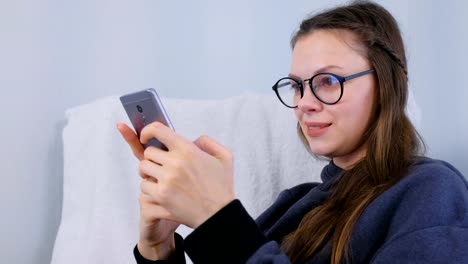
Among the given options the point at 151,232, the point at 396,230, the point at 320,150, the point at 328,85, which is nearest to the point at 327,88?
the point at 328,85

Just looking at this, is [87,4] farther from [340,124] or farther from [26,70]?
[340,124]

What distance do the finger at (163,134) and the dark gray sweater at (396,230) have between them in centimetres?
10

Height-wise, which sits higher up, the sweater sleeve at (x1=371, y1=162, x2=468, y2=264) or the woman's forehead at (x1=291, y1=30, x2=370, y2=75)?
the woman's forehead at (x1=291, y1=30, x2=370, y2=75)

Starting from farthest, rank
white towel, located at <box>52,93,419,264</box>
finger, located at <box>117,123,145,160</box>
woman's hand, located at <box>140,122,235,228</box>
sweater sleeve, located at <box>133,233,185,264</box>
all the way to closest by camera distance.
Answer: white towel, located at <box>52,93,419,264</box> < sweater sleeve, located at <box>133,233,185,264</box> < finger, located at <box>117,123,145,160</box> < woman's hand, located at <box>140,122,235,228</box>

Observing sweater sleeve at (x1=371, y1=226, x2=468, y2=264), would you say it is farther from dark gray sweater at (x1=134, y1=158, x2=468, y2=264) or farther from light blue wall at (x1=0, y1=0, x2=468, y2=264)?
light blue wall at (x1=0, y1=0, x2=468, y2=264)

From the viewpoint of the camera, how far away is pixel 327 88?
81 cm

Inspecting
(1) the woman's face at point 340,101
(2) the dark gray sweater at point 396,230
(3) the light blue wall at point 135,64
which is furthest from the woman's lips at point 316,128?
(3) the light blue wall at point 135,64

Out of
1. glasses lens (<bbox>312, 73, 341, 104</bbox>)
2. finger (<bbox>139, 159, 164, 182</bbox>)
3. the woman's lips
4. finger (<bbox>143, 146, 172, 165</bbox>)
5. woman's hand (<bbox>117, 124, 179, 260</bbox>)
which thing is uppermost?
glasses lens (<bbox>312, 73, 341, 104</bbox>)

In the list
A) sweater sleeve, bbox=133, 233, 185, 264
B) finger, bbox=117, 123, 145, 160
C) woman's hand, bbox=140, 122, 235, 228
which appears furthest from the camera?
sweater sleeve, bbox=133, 233, 185, 264

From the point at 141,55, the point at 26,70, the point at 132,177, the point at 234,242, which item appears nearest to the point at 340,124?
the point at 234,242

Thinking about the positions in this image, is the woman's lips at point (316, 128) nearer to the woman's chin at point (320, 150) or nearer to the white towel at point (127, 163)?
the woman's chin at point (320, 150)

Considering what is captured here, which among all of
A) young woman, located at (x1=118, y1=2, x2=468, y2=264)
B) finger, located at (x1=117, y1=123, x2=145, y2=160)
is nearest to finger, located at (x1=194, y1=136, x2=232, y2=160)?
young woman, located at (x1=118, y1=2, x2=468, y2=264)

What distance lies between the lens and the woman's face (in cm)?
80

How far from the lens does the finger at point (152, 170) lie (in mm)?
572
